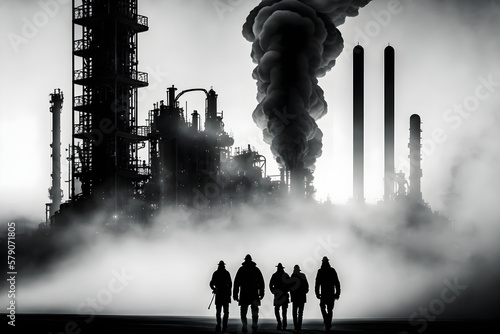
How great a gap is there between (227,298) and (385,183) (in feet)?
245

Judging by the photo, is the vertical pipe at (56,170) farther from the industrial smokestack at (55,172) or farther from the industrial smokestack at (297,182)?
the industrial smokestack at (297,182)

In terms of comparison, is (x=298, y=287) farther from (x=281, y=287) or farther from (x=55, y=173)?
(x=55, y=173)

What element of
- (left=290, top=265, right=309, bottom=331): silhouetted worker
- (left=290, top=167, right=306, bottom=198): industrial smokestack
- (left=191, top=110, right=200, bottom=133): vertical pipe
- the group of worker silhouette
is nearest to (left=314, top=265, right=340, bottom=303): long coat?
the group of worker silhouette

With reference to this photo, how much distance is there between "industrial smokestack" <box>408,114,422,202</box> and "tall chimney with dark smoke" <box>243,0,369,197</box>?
39.6 meters

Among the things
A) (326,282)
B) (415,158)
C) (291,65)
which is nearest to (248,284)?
(326,282)

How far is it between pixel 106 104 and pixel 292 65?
64.0ft

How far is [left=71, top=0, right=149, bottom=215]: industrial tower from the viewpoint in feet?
245

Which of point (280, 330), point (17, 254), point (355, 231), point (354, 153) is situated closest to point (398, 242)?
point (355, 231)

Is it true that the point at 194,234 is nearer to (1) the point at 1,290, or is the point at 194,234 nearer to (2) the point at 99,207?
(2) the point at 99,207

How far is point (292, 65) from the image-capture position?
198 feet

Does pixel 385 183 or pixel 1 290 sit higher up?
pixel 385 183

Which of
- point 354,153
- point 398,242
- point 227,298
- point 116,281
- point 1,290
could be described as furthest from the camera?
point 354,153

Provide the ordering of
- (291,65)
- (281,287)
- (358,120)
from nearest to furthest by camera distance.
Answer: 1. (281,287)
2. (291,65)
3. (358,120)

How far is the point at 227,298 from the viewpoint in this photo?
2622cm
